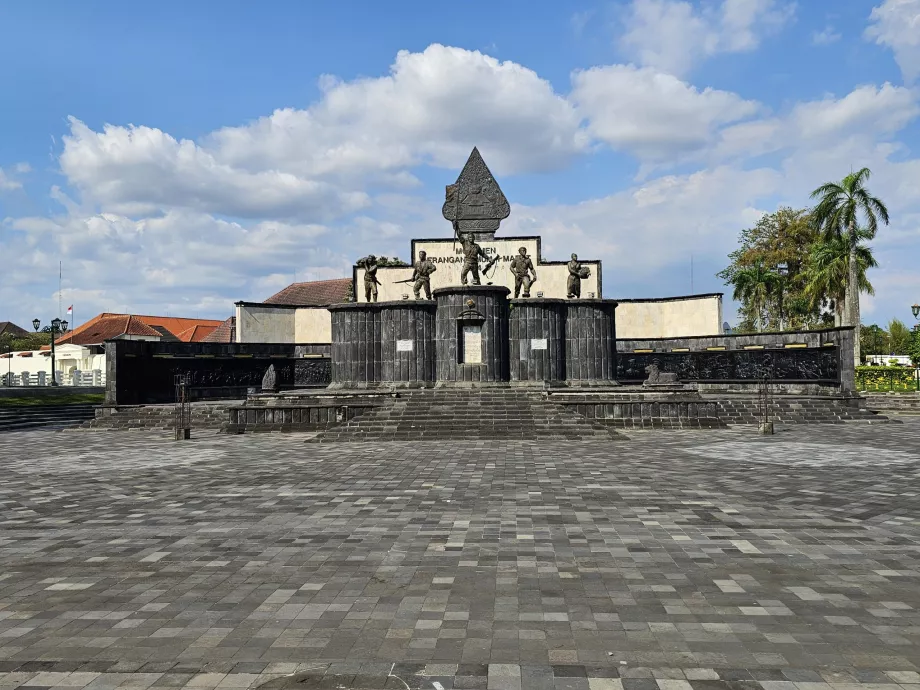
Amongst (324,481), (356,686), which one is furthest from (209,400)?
(356,686)

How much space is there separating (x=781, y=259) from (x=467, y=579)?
5776 centimetres

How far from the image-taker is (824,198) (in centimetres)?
4425

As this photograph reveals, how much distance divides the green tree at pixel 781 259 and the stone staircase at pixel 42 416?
50.7 metres

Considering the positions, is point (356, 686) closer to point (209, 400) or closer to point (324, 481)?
A: point (324, 481)

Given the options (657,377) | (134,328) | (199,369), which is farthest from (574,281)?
(134,328)

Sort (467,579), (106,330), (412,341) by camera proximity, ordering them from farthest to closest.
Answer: (106,330), (412,341), (467,579)

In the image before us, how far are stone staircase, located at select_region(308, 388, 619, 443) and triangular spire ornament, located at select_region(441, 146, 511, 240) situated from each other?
18.9 m

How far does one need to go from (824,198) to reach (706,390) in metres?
20.4

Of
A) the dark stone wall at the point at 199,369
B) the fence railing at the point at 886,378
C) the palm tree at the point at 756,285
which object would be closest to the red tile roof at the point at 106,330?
the dark stone wall at the point at 199,369

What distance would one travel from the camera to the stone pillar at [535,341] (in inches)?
1091

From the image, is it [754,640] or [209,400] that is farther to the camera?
[209,400]

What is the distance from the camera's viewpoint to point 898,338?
288ft

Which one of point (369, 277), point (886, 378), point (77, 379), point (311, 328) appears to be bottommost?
point (886, 378)

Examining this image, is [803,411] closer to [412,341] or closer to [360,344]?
[412,341]
